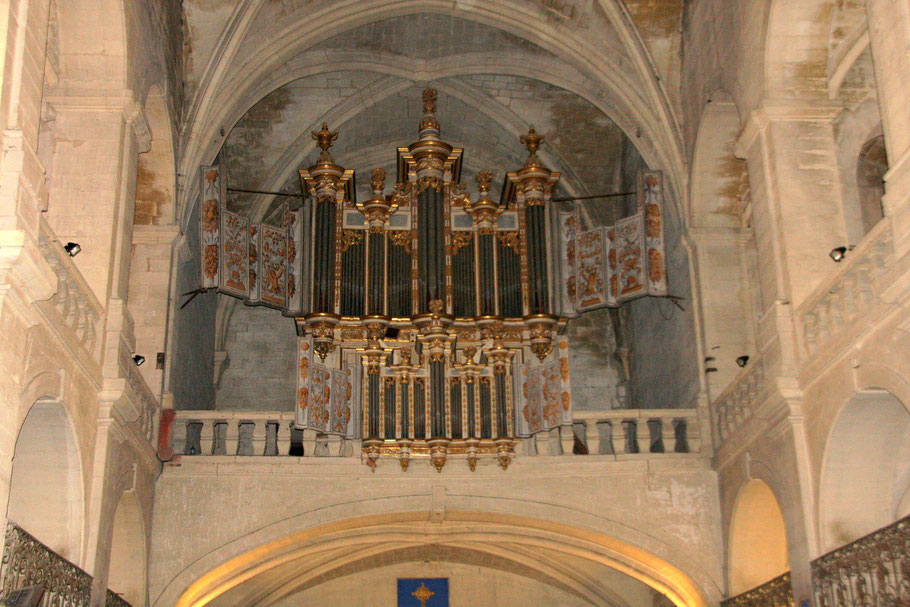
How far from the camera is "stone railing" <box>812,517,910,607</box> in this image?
333 inches

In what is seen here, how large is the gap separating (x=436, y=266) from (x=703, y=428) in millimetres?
3919

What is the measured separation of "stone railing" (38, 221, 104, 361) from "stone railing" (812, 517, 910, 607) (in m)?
6.47

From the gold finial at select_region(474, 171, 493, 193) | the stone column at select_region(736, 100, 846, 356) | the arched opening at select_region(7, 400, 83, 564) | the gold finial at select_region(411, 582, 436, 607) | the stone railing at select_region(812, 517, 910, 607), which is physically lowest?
the stone railing at select_region(812, 517, 910, 607)

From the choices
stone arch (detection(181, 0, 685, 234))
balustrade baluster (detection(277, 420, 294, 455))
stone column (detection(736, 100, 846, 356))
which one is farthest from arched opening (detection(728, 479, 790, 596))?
balustrade baluster (detection(277, 420, 294, 455))

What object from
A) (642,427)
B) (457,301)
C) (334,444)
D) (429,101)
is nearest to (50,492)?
(334,444)

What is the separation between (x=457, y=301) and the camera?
586 inches

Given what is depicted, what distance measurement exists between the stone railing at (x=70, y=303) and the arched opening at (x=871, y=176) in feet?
27.7

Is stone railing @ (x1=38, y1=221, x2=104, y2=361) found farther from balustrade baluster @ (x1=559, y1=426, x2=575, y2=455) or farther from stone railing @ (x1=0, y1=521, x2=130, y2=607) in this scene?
balustrade baluster @ (x1=559, y1=426, x2=575, y2=455)

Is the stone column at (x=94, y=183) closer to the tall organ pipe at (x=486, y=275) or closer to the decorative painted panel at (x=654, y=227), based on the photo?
the tall organ pipe at (x=486, y=275)

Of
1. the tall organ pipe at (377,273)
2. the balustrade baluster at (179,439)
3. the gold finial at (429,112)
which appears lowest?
the balustrade baluster at (179,439)

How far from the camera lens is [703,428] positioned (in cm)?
1405

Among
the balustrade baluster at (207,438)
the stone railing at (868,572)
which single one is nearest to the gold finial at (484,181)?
the balustrade baluster at (207,438)

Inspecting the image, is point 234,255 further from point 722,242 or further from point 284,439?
point 722,242

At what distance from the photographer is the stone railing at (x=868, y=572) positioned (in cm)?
845
